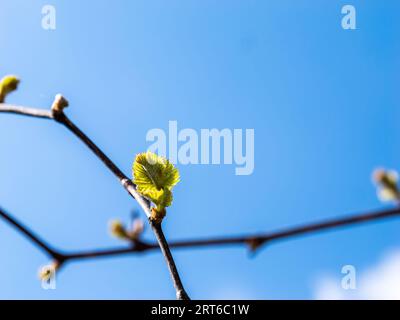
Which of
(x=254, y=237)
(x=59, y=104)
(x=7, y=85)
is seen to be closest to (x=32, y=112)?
(x=59, y=104)

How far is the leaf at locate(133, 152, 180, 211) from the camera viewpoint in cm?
135

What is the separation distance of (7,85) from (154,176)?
47cm

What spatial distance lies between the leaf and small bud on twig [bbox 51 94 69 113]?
1.07ft

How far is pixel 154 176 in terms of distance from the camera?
138 cm

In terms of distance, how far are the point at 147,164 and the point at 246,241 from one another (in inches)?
28.3

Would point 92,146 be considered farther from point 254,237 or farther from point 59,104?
point 254,237

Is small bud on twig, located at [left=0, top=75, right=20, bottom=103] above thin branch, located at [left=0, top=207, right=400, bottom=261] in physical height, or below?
above

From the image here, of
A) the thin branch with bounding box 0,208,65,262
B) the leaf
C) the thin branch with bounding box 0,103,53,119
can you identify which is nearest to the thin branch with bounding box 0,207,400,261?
the thin branch with bounding box 0,208,65,262

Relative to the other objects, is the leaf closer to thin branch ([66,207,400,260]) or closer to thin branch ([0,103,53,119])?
thin branch ([0,103,53,119])

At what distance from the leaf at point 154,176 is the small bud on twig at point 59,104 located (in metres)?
0.33
